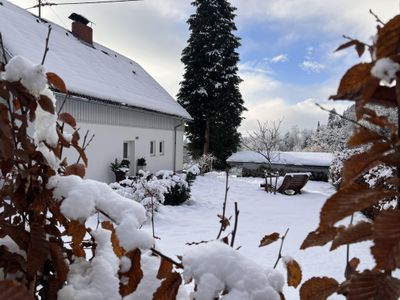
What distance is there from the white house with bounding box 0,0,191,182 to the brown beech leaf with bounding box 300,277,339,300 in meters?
11.2

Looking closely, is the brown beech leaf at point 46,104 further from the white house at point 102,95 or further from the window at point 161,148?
the window at point 161,148

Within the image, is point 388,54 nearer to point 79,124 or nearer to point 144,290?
point 144,290

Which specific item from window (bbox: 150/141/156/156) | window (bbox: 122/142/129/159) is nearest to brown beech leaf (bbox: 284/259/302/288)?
window (bbox: 122/142/129/159)

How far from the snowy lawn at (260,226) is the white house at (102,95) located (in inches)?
166

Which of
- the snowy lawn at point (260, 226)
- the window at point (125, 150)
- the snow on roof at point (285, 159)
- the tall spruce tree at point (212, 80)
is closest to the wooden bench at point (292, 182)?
the snowy lawn at point (260, 226)

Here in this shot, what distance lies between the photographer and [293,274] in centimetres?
130

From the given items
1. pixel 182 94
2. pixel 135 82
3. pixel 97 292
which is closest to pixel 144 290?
pixel 97 292

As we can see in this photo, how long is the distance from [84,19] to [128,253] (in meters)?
20.2

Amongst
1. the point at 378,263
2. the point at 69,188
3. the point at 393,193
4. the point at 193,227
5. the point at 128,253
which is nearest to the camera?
the point at 378,263

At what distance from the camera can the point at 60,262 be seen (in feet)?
3.40

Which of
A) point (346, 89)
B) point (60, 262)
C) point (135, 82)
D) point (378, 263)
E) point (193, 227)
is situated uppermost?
point (135, 82)

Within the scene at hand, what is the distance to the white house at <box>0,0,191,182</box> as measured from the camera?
12.4 meters

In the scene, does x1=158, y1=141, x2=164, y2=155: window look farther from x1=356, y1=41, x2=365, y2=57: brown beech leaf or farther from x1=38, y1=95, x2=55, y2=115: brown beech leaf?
x1=356, y1=41, x2=365, y2=57: brown beech leaf

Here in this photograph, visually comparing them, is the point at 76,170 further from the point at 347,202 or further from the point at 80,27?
the point at 80,27
